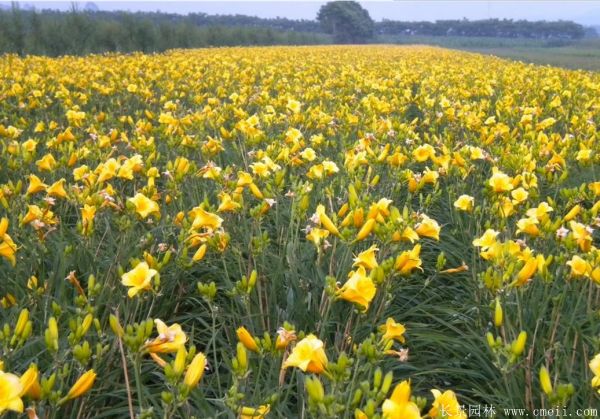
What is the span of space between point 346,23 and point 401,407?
231 ft

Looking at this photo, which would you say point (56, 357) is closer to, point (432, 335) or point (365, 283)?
point (365, 283)

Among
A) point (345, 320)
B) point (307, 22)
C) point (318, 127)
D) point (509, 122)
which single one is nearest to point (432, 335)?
point (345, 320)

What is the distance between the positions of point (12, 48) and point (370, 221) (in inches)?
745

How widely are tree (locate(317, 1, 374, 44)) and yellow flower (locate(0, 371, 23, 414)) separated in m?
67.5

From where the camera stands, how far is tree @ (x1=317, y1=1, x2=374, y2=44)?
220 feet

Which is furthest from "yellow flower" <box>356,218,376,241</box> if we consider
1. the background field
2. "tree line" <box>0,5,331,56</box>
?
the background field

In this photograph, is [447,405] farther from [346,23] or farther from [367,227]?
[346,23]

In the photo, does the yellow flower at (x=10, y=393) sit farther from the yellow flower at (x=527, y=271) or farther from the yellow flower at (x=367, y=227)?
the yellow flower at (x=527, y=271)

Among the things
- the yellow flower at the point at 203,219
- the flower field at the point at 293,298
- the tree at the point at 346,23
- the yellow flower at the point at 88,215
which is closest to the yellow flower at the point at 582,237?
the flower field at the point at 293,298

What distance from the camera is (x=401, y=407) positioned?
3.67ft

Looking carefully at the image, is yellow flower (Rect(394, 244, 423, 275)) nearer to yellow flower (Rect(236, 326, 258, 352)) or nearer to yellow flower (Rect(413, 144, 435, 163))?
yellow flower (Rect(236, 326, 258, 352))

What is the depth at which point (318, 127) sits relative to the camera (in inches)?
199

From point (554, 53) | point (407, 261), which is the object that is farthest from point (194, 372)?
point (554, 53)

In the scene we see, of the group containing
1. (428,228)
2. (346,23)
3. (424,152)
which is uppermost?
(346,23)
